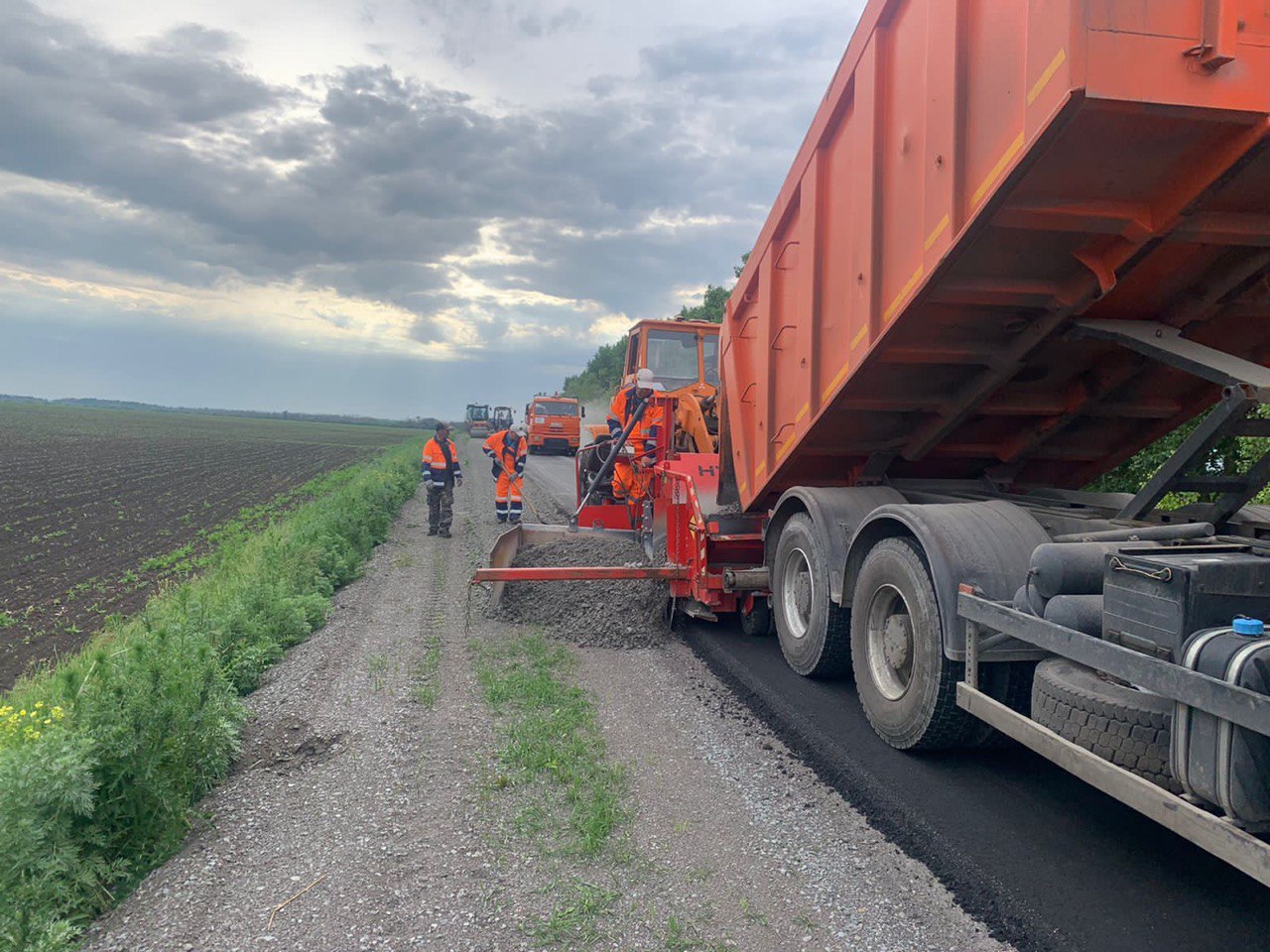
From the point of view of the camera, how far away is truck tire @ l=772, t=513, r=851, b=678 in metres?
5.02

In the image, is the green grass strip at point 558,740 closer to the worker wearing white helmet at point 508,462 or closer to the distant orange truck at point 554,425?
the worker wearing white helmet at point 508,462

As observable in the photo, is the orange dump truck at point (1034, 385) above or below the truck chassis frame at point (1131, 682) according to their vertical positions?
above

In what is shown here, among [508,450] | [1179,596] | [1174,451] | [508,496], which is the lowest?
[508,496]

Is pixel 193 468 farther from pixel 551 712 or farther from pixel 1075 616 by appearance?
pixel 1075 616

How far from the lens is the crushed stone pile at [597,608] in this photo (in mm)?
6605

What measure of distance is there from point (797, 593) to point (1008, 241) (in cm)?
275

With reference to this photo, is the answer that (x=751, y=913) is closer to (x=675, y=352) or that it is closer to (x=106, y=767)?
(x=106, y=767)

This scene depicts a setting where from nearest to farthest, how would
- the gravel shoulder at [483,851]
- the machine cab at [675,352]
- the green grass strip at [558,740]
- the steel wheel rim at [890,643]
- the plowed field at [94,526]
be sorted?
the gravel shoulder at [483,851] → the green grass strip at [558,740] → the steel wheel rim at [890,643] → the plowed field at [94,526] → the machine cab at [675,352]

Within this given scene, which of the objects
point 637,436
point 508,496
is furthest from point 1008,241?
point 508,496

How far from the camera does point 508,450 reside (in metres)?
12.5

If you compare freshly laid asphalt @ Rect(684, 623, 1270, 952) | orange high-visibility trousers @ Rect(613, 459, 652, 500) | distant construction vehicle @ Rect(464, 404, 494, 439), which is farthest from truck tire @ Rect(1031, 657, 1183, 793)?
distant construction vehicle @ Rect(464, 404, 494, 439)

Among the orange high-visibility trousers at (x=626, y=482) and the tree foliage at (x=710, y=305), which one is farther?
the tree foliage at (x=710, y=305)

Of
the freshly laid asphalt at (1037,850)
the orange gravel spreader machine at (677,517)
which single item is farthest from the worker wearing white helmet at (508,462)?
the freshly laid asphalt at (1037,850)

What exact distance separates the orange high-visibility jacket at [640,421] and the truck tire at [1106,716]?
5.44 meters
